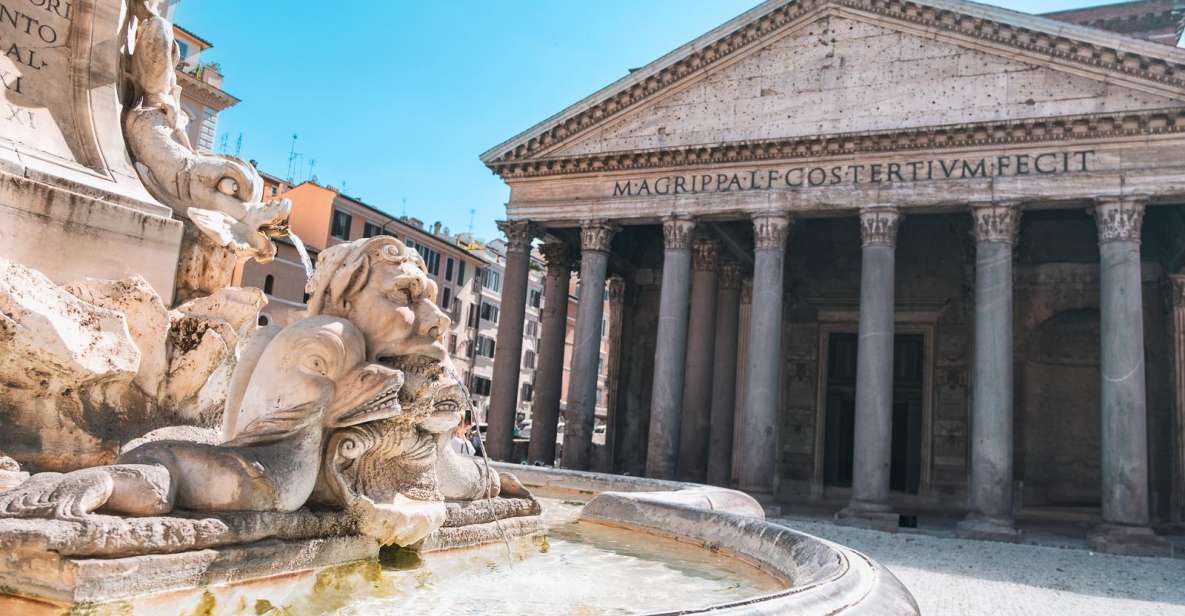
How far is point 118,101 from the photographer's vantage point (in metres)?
4.07

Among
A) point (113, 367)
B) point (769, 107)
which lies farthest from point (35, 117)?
point (769, 107)

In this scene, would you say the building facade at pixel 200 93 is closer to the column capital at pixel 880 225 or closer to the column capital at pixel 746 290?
the column capital at pixel 746 290

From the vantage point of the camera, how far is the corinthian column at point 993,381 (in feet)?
48.3

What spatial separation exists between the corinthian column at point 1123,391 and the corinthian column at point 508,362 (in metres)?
11.7

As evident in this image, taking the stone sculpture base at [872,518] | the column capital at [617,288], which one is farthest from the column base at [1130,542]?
the column capital at [617,288]

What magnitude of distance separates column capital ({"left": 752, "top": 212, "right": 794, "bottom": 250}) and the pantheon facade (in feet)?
0.18

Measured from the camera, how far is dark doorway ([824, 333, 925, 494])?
21.2 m

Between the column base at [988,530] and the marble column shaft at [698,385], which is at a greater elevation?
the marble column shaft at [698,385]

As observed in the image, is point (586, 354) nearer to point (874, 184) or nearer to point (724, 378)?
point (724, 378)

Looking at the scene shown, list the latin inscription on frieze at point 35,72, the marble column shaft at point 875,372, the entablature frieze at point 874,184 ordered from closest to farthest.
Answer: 1. the latin inscription on frieze at point 35,72
2. the entablature frieze at point 874,184
3. the marble column shaft at point 875,372

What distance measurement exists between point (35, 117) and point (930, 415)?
20.5m

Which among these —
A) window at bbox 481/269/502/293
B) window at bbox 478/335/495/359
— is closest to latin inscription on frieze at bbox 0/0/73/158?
window at bbox 481/269/502/293

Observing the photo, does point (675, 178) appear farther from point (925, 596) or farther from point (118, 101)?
point (118, 101)

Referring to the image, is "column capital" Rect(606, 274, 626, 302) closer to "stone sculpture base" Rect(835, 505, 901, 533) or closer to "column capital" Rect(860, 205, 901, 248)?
"column capital" Rect(860, 205, 901, 248)
